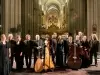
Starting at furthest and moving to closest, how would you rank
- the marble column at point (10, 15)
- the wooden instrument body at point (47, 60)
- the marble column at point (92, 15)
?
the marble column at point (92, 15) → the marble column at point (10, 15) → the wooden instrument body at point (47, 60)

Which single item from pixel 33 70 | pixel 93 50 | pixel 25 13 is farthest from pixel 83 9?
pixel 33 70

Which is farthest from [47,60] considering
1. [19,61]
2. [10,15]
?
[10,15]

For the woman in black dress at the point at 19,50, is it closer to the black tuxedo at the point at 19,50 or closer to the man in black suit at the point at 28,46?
the black tuxedo at the point at 19,50

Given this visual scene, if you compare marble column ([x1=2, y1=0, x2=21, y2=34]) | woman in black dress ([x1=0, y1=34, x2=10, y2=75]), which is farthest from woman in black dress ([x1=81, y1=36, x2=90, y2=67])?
marble column ([x1=2, y1=0, x2=21, y2=34])

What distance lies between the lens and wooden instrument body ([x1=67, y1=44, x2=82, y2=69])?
49.6 ft

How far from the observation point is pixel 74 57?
1512cm

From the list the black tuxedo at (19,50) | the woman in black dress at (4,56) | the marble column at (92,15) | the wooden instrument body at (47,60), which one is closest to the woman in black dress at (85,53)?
the wooden instrument body at (47,60)

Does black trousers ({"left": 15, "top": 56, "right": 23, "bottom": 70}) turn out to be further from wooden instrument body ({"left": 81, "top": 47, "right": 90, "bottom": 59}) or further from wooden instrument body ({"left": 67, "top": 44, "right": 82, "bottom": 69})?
wooden instrument body ({"left": 81, "top": 47, "right": 90, "bottom": 59})

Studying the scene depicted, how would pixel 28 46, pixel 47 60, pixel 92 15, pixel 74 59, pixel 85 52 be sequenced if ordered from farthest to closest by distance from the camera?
pixel 92 15 < pixel 85 52 < pixel 28 46 < pixel 74 59 < pixel 47 60

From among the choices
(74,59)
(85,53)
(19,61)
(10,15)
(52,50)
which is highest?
(10,15)

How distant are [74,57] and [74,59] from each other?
151 mm

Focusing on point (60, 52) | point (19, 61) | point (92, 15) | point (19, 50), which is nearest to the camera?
point (19, 50)

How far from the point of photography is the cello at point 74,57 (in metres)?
15.1

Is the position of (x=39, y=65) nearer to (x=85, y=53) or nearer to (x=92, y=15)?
(x=85, y=53)
